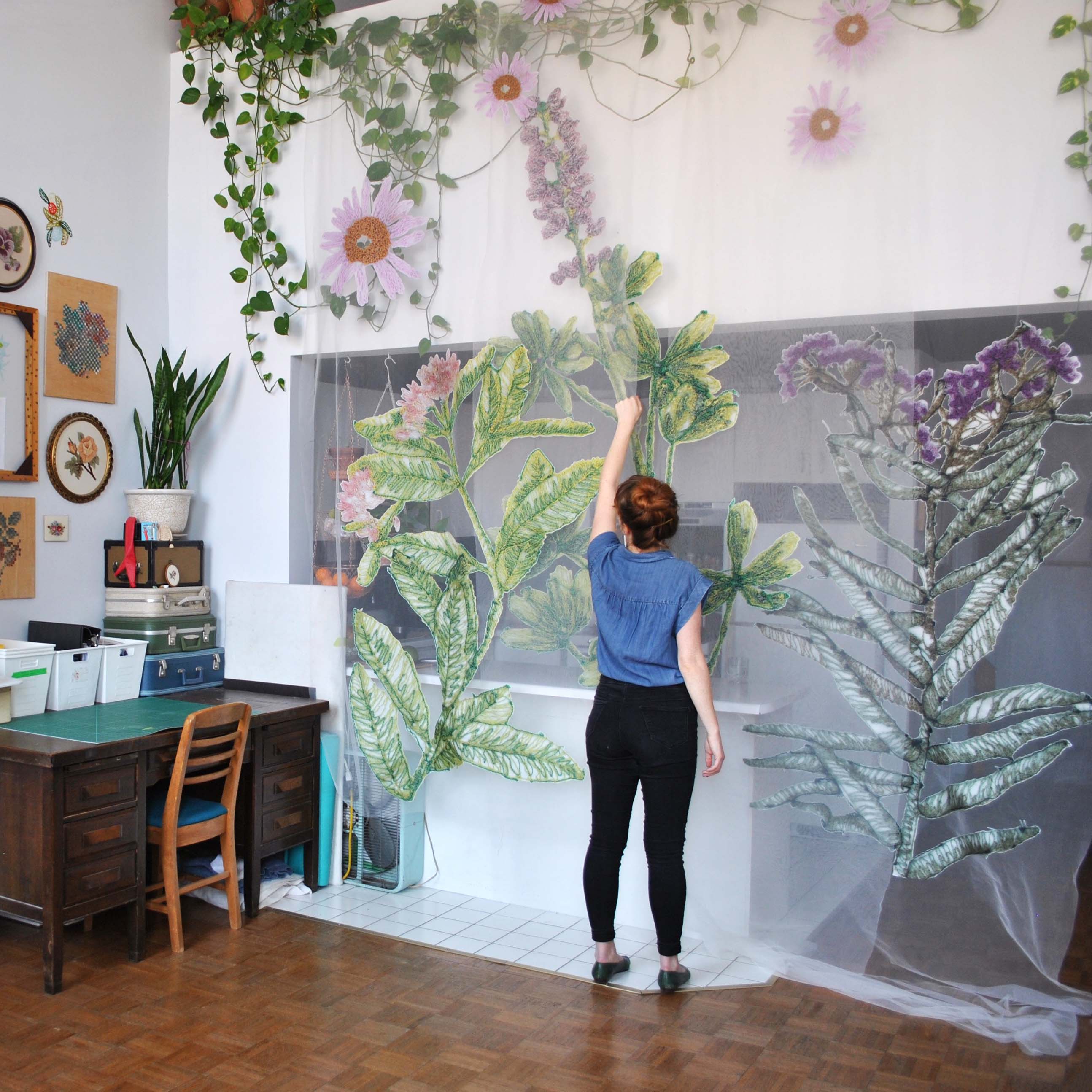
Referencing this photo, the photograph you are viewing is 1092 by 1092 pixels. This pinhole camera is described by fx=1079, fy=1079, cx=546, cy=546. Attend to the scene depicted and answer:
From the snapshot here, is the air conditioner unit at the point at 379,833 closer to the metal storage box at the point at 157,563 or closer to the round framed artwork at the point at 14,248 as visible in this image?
the metal storage box at the point at 157,563

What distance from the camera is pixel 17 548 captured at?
3.89 metres

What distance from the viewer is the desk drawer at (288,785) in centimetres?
374

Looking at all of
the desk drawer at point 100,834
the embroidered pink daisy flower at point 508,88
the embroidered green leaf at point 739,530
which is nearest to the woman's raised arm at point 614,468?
the embroidered green leaf at point 739,530

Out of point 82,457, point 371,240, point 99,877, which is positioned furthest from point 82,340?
point 99,877

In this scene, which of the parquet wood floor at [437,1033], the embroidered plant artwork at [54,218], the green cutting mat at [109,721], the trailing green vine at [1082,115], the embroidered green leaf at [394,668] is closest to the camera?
the parquet wood floor at [437,1033]

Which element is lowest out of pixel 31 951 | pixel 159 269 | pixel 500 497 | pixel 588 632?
pixel 31 951

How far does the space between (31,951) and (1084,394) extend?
3.44 metres

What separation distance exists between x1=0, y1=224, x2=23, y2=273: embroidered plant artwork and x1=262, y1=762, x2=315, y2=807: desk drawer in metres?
2.03

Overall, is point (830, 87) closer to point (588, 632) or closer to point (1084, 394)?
point (1084, 394)

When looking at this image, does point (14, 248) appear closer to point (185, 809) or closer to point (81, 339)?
point (81, 339)

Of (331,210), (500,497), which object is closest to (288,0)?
(331,210)

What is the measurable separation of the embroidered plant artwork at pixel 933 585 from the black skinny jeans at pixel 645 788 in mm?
362

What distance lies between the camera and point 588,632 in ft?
11.1

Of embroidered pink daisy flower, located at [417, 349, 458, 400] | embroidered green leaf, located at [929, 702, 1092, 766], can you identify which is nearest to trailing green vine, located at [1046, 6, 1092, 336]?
embroidered green leaf, located at [929, 702, 1092, 766]
